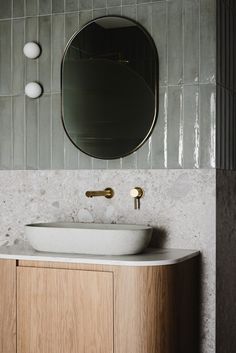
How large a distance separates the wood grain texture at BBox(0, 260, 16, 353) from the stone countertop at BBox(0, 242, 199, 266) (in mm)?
59

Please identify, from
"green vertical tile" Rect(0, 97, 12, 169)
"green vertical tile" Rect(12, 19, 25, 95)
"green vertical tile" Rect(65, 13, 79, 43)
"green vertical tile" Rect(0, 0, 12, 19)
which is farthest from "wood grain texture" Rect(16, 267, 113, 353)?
"green vertical tile" Rect(0, 0, 12, 19)

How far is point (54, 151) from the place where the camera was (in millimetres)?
3594

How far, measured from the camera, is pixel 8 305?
9.95 feet

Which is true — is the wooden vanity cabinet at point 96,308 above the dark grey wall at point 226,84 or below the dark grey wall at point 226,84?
below

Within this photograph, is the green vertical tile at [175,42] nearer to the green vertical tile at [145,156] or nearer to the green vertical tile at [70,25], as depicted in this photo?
the green vertical tile at [145,156]

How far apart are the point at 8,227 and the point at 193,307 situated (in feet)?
4.14

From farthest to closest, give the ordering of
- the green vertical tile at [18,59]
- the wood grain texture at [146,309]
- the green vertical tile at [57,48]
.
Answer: the green vertical tile at [18,59] → the green vertical tile at [57,48] → the wood grain texture at [146,309]

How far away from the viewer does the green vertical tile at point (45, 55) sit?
360 cm

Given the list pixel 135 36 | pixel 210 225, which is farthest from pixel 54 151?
pixel 210 225

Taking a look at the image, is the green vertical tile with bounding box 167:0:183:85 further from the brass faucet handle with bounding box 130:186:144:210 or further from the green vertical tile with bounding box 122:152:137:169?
Answer: the brass faucet handle with bounding box 130:186:144:210

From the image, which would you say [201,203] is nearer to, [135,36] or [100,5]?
[135,36]

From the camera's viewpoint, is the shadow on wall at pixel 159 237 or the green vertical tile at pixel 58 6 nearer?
the shadow on wall at pixel 159 237

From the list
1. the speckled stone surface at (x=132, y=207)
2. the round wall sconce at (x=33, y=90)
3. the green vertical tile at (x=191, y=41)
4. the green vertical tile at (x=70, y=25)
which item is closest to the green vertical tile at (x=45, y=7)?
the green vertical tile at (x=70, y=25)

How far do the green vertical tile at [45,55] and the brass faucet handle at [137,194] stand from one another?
2.70 ft
